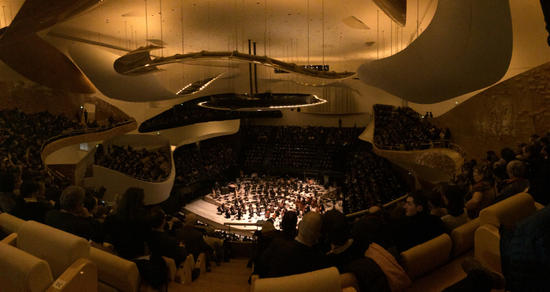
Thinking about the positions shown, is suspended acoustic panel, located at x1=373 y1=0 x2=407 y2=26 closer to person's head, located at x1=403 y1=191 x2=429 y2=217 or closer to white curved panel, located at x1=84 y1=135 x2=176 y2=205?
person's head, located at x1=403 y1=191 x2=429 y2=217

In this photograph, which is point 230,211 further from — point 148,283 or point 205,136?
point 148,283

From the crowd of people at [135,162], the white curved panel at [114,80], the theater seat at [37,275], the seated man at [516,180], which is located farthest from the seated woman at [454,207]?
the crowd of people at [135,162]

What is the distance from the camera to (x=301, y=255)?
2512 mm

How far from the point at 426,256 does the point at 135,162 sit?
14.5 m

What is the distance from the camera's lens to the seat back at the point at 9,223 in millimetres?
3469

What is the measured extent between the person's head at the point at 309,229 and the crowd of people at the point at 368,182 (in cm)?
1159

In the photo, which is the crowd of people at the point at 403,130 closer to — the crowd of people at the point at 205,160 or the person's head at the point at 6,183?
the crowd of people at the point at 205,160

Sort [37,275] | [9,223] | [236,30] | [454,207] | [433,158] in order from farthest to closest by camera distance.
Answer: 1. [236,30]
2. [433,158]
3. [454,207]
4. [9,223]
5. [37,275]

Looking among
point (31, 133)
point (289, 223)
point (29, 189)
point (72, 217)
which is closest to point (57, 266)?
point (72, 217)

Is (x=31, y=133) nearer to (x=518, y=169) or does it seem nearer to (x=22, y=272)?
(x=22, y=272)

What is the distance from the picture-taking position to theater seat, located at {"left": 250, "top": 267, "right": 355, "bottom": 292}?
6.75 feet

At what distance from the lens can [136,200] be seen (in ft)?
11.4

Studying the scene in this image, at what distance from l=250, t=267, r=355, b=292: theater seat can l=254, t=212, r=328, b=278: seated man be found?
12.4 inches

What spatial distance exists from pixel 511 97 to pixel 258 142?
61.7 feet
